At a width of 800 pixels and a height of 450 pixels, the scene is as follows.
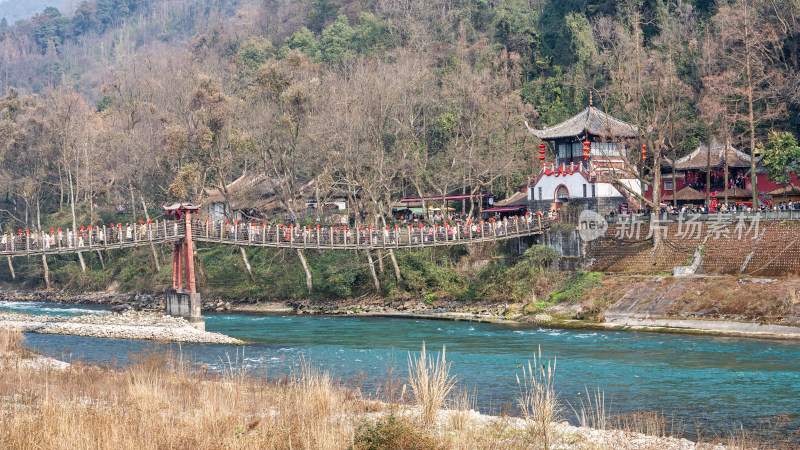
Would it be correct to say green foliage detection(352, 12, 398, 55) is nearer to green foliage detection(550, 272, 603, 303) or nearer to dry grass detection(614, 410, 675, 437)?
green foliage detection(550, 272, 603, 303)

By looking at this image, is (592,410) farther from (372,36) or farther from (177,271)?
(372,36)

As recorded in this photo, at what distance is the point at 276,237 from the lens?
4450 cm

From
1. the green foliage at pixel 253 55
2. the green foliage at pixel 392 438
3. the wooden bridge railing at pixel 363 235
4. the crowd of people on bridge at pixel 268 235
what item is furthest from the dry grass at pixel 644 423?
the green foliage at pixel 253 55

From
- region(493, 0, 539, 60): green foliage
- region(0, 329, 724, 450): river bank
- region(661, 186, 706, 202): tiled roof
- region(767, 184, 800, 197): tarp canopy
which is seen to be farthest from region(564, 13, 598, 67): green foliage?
region(0, 329, 724, 450): river bank

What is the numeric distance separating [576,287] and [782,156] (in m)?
15.2

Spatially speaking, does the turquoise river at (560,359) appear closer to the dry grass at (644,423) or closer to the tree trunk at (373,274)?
the dry grass at (644,423)

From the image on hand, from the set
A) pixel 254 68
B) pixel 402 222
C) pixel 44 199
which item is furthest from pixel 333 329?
pixel 254 68

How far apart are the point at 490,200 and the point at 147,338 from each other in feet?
98.9

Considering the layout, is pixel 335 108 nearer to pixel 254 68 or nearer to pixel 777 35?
pixel 777 35

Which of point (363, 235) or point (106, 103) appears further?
point (106, 103)

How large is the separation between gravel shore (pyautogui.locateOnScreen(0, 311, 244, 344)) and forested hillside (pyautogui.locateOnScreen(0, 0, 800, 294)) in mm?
14525

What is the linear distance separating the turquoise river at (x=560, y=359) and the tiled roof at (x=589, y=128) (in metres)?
18.4

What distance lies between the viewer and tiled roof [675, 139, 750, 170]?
51688 millimetres

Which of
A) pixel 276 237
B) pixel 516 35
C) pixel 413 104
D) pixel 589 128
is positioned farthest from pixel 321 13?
pixel 276 237
